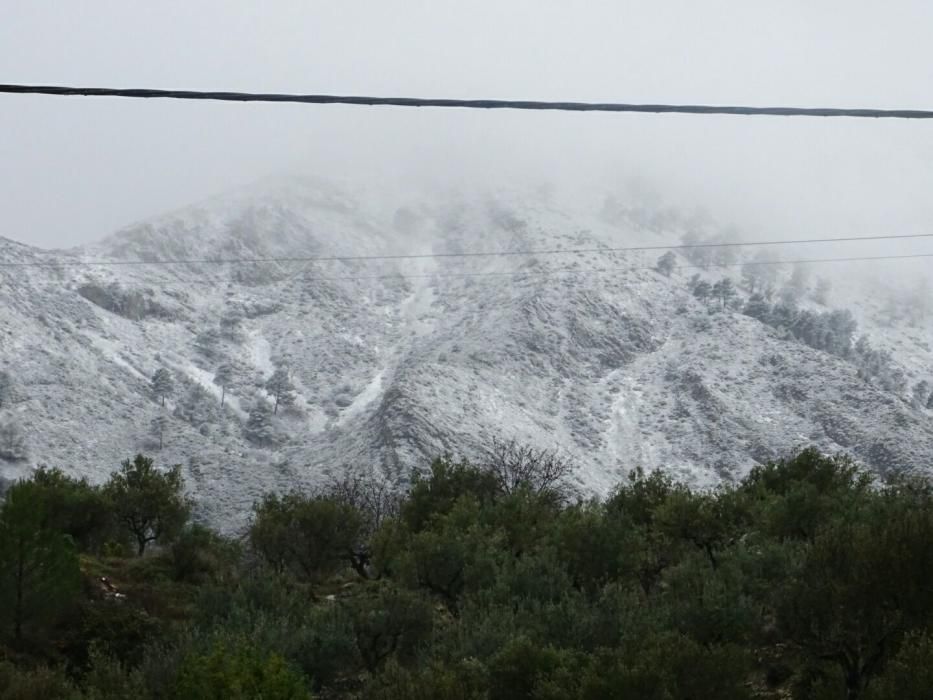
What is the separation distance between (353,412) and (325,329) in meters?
31.6

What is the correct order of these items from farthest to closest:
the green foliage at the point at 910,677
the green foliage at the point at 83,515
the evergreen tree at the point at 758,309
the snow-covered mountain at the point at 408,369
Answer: the evergreen tree at the point at 758,309 → the snow-covered mountain at the point at 408,369 → the green foliage at the point at 83,515 → the green foliage at the point at 910,677

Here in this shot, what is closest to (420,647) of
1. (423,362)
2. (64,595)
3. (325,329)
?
(64,595)

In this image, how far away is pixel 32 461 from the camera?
100062 millimetres

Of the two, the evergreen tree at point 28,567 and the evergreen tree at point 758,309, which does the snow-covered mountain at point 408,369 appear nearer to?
the evergreen tree at point 758,309

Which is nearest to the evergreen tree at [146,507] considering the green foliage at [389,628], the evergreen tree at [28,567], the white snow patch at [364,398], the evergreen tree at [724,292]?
the evergreen tree at [28,567]

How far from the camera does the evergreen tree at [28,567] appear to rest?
31.7m

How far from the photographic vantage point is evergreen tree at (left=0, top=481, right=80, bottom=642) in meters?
31.7

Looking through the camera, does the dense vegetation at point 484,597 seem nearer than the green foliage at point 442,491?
Yes

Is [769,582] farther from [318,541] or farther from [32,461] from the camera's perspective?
[32,461]

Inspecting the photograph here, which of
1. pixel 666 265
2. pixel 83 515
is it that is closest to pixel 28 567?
pixel 83 515

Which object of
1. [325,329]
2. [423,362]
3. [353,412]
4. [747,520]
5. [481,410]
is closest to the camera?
[747,520]

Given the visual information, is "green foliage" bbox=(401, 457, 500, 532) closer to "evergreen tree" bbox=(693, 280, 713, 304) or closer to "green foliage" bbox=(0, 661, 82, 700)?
"green foliage" bbox=(0, 661, 82, 700)

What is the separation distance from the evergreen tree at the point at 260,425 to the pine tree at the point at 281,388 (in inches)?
64.0

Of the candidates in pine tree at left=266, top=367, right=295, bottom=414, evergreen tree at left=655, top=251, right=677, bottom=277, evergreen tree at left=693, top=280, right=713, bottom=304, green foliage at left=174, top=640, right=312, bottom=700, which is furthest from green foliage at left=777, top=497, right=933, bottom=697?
evergreen tree at left=655, top=251, right=677, bottom=277
